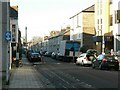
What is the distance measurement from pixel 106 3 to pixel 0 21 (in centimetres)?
4223

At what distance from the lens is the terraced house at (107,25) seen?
5753 cm

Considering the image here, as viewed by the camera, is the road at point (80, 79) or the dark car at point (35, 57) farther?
the dark car at point (35, 57)

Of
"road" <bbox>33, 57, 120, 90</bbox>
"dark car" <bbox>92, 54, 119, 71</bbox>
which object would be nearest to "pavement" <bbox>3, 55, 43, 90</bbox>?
"road" <bbox>33, 57, 120, 90</bbox>

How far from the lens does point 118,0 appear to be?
2202 inches

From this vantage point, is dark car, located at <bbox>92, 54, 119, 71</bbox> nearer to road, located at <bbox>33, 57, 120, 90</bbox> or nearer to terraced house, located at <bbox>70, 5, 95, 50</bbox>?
road, located at <bbox>33, 57, 120, 90</bbox>

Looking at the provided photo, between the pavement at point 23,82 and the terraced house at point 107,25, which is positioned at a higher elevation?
the terraced house at point 107,25

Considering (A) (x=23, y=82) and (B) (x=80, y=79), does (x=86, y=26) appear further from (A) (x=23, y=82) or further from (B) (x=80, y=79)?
(A) (x=23, y=82)

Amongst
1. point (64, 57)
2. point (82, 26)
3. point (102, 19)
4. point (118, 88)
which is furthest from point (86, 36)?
point (118, 88)

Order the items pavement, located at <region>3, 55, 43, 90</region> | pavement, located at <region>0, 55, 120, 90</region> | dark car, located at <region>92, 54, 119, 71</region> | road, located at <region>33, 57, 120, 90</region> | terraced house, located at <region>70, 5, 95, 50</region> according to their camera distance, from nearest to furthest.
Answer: pavement, located at <region>0, 55, 120, 90</region> → pavement, located at <region>3, 55, 43, 90</region> → road, located at <region>33, 57, 120, 90</region> → dark car, located at <region>92, 54, 119, 71</region> → terraced house, located at <region>70, 5, 95, 50</region>

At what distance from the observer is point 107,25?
6925 cm

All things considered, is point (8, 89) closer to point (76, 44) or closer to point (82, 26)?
point (76, 44)

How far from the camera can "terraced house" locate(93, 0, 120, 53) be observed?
57.5 m

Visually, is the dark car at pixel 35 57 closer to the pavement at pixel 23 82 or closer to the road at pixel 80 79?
the road at pixel 80 79

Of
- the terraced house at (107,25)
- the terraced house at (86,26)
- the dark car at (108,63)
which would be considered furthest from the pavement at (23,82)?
the terraced house at (86,26)
